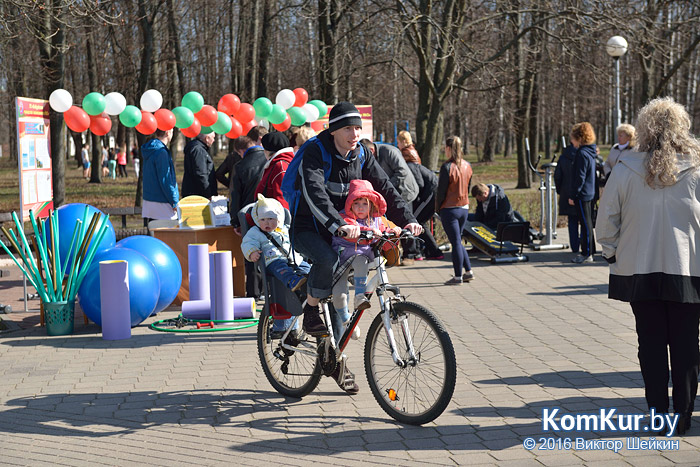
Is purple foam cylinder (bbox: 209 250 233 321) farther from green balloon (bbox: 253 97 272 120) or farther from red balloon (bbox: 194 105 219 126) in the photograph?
green balloon (bbox: 253 97 272 120)

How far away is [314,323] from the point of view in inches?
224

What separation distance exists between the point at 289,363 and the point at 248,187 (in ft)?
12.7

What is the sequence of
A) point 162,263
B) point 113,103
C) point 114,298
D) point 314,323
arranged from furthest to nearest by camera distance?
point 113,103
point 162,263
point 114,298
point 314,323

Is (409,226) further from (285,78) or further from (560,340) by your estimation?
(285,78)

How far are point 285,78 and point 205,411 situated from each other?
34.1 metres

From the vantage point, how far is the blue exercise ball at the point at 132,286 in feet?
27.5

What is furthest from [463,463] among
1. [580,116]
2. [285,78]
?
[580,116]

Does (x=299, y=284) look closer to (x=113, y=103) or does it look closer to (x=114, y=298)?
(x=114, y=298)

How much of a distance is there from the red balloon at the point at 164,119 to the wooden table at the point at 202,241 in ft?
10.2

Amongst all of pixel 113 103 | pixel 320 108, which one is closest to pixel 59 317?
pixel 113 103

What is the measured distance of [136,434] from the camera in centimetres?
534

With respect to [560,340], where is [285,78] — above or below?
above

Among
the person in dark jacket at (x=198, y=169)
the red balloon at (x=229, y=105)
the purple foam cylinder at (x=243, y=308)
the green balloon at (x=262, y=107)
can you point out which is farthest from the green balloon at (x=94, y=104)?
the purple foam cylinder at (x=243, y=308)

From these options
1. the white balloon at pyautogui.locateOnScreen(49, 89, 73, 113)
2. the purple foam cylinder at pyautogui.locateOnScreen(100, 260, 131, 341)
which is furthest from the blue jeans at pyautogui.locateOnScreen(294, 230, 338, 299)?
the white balloon at pyautogui.locateOnScreen(49, 89, 73, 113)
